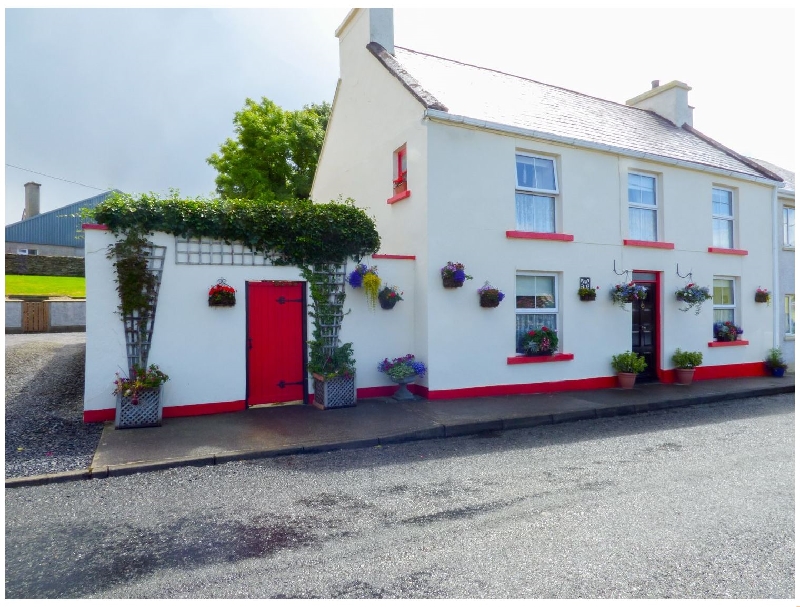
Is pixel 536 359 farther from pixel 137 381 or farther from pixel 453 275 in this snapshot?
pixel 137 381

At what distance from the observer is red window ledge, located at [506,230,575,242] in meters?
9.98

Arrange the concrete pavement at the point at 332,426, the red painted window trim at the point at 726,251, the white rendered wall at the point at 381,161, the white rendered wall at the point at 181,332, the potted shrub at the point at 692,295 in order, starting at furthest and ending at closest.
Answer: the red painted window trim at the point at 726,251 < the potted shrub at the point at 692,295 < the white rendered wall at the point at 381,161 < the white rendered wall at the point at 181,332 < the concrete pavement at the point at 332,426

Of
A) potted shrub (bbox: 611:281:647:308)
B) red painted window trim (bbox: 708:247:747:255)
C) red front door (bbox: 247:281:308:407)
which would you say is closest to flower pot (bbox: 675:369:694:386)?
potted shrub (bbox: 611:281:647:308)

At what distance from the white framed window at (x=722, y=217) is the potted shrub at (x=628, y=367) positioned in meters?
4.28

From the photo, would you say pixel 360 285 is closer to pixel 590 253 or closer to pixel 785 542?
pixel 590 253

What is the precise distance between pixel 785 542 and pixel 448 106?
829cm

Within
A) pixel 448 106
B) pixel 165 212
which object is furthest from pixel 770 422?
pixel 165 212

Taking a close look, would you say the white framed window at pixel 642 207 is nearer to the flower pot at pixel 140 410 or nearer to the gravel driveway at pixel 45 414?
the flower pot at pixel 140 410

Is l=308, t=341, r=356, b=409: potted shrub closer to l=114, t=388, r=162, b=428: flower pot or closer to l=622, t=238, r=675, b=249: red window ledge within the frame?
l=114, t=388, r=162, b=428: flower pot

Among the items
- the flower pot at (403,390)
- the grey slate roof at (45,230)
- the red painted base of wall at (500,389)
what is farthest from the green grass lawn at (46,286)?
the flower pot at (403,390)

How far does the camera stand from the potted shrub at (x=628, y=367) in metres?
11.0

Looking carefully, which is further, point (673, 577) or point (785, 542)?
point (785, 542)

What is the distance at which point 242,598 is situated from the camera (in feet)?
10.5

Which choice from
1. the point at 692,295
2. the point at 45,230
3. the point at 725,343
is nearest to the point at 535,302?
the point at 692,295
